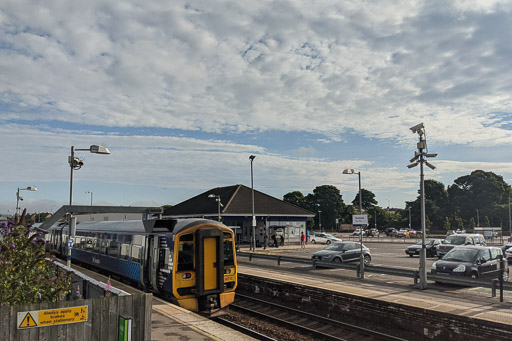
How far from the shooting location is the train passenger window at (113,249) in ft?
59.5

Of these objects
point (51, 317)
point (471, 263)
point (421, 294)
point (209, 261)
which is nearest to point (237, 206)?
point (471, 263)

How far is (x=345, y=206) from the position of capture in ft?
344

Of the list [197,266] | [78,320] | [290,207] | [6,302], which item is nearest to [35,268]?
[6,302]

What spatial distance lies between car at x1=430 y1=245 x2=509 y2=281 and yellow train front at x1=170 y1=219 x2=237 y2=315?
9257mm

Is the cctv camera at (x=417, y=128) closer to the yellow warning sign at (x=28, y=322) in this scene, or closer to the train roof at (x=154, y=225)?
the train roof at (x=154, y=225)

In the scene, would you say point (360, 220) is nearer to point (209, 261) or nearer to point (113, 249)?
point (209, 261)

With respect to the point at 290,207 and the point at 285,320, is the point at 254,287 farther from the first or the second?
the point at 290,207

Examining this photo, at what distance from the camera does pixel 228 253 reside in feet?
45.4

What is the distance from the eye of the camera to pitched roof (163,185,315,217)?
44.2 metres

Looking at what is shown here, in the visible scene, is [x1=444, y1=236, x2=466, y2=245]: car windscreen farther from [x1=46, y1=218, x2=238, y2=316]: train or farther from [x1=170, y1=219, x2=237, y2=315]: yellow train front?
[x1=170, y1=219, x2=237, y2=315]: yellow train front

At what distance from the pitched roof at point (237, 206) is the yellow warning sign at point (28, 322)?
36.1 m

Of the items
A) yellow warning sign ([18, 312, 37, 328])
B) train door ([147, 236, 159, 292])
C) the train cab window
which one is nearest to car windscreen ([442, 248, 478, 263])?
the train cab window

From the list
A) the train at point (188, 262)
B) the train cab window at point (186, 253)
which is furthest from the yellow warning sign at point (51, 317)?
the train cab window at point (186, 253)

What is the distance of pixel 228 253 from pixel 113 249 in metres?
7.27
